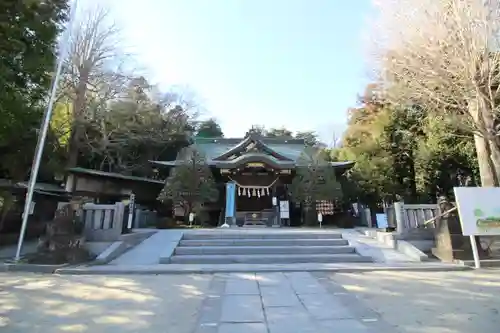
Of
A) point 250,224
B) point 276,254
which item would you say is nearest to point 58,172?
point 250,224

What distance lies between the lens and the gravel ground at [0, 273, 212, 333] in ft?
10.5

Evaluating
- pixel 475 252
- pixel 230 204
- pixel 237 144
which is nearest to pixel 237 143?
pixel 237 144

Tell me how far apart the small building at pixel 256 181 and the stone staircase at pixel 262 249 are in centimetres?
610

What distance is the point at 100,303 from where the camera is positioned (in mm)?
3965

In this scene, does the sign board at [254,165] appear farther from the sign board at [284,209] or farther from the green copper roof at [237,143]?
the green copper roof at [237,143]

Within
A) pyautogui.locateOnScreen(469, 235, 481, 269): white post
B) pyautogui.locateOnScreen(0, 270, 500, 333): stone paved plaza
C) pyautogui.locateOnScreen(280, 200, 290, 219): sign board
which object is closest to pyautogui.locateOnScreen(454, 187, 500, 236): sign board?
pyautogui.locateOnScreen(469, 235, 481, 269): white post

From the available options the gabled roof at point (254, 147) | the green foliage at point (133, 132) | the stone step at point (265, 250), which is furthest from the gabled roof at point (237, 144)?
the stone step at point (265, 250)

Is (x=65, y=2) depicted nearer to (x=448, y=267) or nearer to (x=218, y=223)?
(x=448, y=267)

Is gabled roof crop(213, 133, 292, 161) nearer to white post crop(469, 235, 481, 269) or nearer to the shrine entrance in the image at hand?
the shrine entrance

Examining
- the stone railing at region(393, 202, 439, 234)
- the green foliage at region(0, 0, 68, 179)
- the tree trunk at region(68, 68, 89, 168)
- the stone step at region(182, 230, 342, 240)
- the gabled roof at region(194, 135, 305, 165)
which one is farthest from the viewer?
the gabled roof at region(194, 135, 305, 165)

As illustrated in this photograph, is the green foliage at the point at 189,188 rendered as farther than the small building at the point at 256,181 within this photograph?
No

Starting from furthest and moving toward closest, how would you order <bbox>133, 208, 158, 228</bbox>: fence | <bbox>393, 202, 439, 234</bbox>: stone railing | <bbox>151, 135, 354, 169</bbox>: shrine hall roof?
1. <bbox>151, 135, 354, 169</bbox>: shrine hall roof
2. <bbox>133, 208, 158, 228</bbox>: fence
3. <bbox>393, 202, 439, 234</bbox>: stone railing

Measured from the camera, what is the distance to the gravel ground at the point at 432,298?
120 inches

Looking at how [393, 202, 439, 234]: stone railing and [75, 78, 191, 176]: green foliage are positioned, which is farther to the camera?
[75, 78, 191, 176]: green foliage
